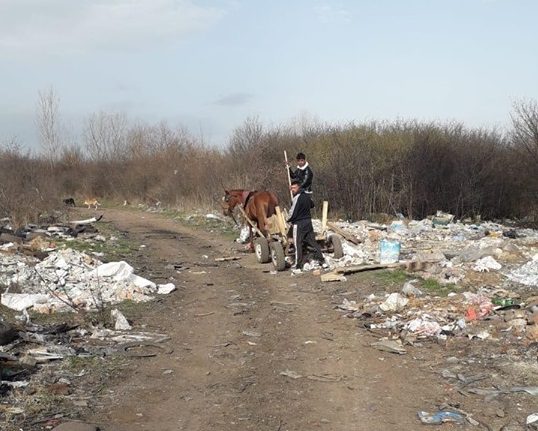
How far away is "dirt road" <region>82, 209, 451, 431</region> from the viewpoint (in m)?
5.68

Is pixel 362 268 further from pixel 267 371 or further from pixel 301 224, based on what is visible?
pixel 267 371

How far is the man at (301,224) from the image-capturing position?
42.1 feet

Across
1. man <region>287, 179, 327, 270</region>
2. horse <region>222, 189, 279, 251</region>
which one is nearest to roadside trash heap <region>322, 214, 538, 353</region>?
man <region>287, 179, 327, 270</region>

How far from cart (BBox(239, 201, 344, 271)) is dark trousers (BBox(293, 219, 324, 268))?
0.36 metres

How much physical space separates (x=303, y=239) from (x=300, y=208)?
780mm

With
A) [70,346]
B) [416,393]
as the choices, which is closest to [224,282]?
[70,346]

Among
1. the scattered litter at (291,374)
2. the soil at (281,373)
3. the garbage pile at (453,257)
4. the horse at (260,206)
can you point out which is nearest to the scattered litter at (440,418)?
the soil at (281,373)

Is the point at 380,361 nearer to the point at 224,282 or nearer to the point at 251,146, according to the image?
the point at 224,282

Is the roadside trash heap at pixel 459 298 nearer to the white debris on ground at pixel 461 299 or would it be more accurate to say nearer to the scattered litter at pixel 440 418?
the white debris on ground at pixel 461 299

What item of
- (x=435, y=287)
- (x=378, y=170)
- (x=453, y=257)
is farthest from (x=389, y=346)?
(x=378, y=170)

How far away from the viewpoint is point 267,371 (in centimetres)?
701

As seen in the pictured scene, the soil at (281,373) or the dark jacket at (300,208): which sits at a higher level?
the dark jacket at (300,208)

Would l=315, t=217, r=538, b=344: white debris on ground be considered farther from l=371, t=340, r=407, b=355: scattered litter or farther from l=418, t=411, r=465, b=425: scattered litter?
l=418, t=411, r=465, b=425: scattered litter

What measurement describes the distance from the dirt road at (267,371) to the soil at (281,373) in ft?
0.04
